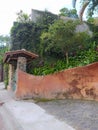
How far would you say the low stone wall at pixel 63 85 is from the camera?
13172mm

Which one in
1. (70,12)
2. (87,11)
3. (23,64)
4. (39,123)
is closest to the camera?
(39,123)

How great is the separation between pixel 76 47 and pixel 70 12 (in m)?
19.7

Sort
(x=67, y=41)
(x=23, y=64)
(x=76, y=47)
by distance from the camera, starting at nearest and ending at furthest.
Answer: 1. (x=23, y=64)
2. (x=67, y=41)
3. (x=76, y=47)

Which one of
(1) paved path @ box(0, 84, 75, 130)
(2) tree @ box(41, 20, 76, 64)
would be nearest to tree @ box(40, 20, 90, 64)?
(2) tree @ box(41, 20, 76, 64)

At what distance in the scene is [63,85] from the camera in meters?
13.8

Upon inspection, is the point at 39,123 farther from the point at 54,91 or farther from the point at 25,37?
the point at 25,37

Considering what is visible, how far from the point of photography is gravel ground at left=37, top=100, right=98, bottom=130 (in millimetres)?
8016

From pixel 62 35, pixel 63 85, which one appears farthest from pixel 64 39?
pixel 63 85

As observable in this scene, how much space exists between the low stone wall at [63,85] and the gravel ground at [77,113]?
63 cm

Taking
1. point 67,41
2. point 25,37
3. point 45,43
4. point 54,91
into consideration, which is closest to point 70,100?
point 54,91

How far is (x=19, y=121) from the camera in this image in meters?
9.16

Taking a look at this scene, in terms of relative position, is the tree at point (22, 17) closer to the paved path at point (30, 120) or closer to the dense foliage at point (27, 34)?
the dense foliage at point (27, 34)

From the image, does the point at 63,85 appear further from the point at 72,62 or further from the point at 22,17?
the point at 22,17

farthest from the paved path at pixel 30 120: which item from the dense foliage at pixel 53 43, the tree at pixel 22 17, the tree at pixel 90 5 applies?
the tree at pixel 22 17
